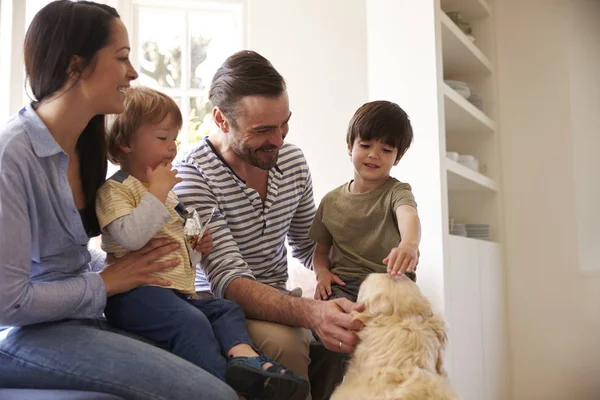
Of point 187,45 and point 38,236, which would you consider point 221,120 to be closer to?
point 38,236

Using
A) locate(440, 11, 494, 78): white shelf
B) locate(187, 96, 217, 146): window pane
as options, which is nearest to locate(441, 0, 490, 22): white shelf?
locate(440, 11, 494, 78): white shelf

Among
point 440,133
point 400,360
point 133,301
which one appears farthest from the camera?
point 440,133

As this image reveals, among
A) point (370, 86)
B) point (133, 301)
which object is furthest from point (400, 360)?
point (370, 86)

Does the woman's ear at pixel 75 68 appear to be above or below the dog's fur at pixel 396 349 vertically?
above

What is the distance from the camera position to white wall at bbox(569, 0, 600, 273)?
434cm

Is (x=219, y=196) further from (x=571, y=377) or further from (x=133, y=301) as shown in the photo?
(x=571, y=377)

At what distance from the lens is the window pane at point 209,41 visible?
442 centimetres

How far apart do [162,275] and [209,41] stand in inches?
111

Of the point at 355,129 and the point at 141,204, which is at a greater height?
the point at 355,129

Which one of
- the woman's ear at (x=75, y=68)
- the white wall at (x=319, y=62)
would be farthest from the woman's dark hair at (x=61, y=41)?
the white wall at (x=319, y=62)

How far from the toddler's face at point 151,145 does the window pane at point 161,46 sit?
8.01 feet

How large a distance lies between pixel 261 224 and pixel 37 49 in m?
0.92

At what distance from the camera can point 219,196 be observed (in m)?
2.28

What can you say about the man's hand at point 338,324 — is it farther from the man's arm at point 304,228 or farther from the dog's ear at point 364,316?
the man's arm at point 304,228
